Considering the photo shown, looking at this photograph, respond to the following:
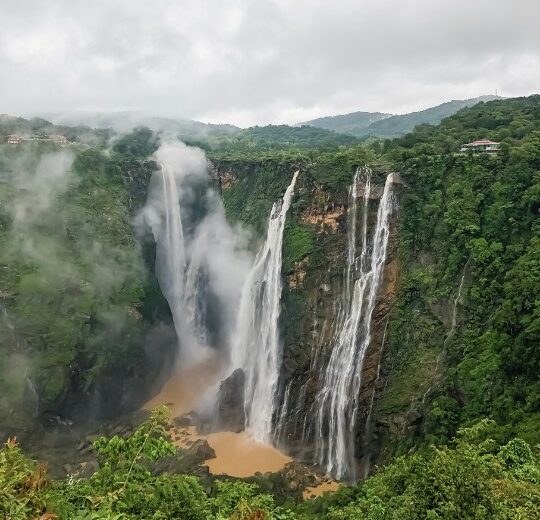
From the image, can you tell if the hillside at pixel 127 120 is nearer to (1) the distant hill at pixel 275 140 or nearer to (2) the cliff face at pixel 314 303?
(1) the distant hill at pixel 275 140

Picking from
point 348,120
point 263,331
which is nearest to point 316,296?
point 263,331

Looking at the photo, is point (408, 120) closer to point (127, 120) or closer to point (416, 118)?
point (416, 118)

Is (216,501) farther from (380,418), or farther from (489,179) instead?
(489,179)

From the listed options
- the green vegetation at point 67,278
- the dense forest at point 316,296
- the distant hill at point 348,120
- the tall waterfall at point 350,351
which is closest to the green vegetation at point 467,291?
the dense forest at point 316,296

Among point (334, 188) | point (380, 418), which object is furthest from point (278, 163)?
point (380, 418)

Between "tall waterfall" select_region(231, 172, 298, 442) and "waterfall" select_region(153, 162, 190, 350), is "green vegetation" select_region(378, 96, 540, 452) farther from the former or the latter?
"waterfall" select_region(153, 162, 190, 350)

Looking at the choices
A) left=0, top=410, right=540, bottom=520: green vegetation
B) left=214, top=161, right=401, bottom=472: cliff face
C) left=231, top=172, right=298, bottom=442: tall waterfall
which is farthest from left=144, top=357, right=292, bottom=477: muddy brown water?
Answer: left=0, top=410, right=540, bottom=520: green vegetation
